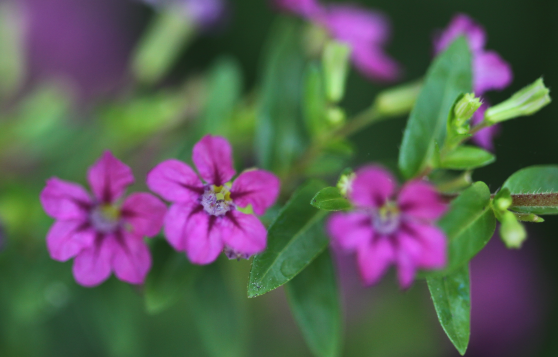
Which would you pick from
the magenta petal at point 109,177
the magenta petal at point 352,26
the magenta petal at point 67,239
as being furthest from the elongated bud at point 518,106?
the magenta petal at point 67,239

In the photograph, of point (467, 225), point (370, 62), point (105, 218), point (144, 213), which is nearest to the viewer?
point (467, 225)

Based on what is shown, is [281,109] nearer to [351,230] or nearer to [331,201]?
[331,201]

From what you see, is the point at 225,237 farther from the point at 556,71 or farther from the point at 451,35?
the point at 556,71

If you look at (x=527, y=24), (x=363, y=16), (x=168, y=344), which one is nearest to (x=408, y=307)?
(x=168, y=344)

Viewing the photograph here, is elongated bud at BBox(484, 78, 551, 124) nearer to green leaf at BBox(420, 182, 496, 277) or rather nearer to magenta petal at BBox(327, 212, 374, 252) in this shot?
green leaf at BBox(420, 182, 496, 277)

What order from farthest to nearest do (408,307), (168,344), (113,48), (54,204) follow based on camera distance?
(113,48)
(408,307)
(168,344)
(54,204)

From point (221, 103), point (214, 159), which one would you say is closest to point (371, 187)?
point (214, 159)
